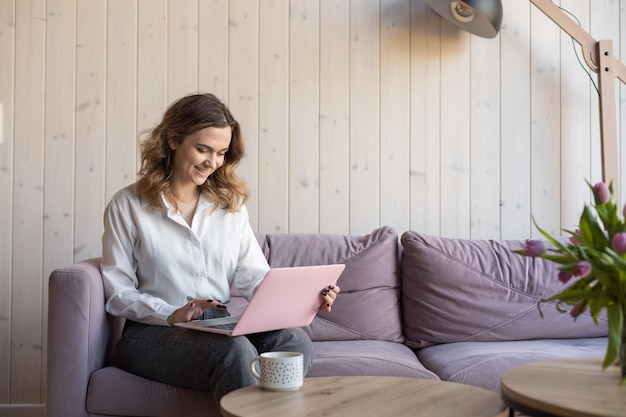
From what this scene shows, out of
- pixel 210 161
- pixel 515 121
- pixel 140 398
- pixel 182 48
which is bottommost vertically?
pixel 140 398

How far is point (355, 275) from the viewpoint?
8.57 ft

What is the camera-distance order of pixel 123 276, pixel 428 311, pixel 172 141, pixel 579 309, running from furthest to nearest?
pixel 428 311
pixel 172 141
pixel 123 276
pixel 579 309

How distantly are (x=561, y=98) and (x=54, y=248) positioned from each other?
204cm

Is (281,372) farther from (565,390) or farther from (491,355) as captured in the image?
(491,355)

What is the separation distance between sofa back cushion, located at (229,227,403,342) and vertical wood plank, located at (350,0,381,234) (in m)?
0.22

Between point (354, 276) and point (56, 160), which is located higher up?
point (56, 160)

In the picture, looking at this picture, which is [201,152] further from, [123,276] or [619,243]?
[619,243]

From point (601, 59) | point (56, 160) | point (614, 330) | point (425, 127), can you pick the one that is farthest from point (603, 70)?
point (56, 160)

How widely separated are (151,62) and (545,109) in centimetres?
154

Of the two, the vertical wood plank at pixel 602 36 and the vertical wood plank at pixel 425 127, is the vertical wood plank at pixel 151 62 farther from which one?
the vertical wood plank at pixel 602 36

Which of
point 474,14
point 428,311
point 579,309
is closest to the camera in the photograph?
point 579,309

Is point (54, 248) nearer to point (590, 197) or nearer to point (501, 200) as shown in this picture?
point (501, 200)

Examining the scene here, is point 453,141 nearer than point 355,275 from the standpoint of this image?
No

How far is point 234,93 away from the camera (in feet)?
9.63
